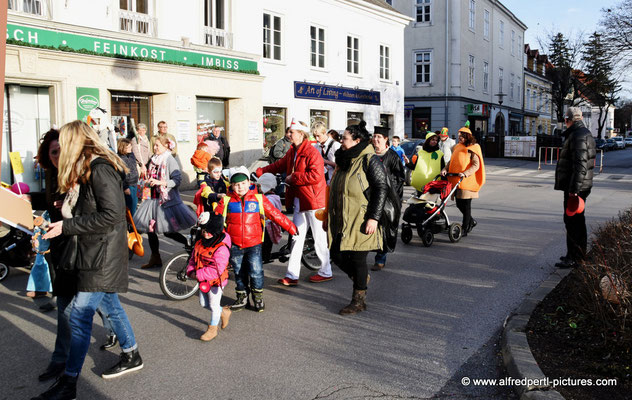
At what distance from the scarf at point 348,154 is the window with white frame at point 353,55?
20692 mm

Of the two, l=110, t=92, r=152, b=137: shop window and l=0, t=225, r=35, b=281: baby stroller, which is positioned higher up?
l=110, t=92, r=152, b=137: shop window

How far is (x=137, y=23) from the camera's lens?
16156mm

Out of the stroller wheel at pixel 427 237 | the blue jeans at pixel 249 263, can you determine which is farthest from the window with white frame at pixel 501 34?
the blue jeans at pixel 249 263

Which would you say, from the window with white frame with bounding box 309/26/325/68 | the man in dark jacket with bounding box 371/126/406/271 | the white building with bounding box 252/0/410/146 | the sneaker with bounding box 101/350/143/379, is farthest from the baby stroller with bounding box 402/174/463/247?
the window with white frame with bounding box 309/26/325/68

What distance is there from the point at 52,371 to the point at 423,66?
1487 inches

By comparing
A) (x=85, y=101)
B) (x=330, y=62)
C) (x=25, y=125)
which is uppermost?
(x=330, y=62)

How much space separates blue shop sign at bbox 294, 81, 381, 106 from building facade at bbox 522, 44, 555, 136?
34.3 metres

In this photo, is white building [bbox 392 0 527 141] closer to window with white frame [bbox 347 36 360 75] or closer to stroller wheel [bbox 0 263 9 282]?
window with white frame [bbox 347 36 360 75]

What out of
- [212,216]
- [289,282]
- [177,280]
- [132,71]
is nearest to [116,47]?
[132,71]

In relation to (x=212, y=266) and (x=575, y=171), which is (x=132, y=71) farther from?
(x=575, y=171)

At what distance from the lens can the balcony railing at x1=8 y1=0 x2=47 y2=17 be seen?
43.8 ft

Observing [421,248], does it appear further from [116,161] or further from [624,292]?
[116,161]

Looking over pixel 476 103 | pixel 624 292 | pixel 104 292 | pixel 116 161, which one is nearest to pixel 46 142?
pixel 116 161

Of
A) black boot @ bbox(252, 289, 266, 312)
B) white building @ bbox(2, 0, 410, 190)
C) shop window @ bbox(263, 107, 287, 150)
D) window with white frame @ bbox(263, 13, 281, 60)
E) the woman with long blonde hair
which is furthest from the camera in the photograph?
shop window @ bbox(263, 107, 287, 150)
